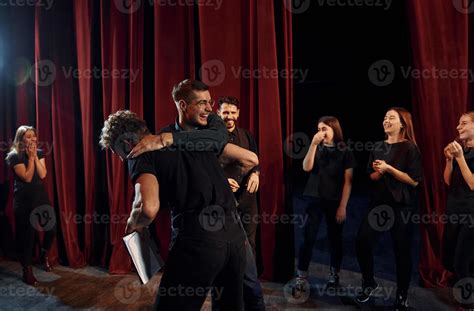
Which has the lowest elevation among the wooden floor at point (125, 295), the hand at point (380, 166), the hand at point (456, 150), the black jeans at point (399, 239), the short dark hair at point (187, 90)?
the wooden floor at point (125, 295)

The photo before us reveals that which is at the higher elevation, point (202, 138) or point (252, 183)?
point (202, 138)

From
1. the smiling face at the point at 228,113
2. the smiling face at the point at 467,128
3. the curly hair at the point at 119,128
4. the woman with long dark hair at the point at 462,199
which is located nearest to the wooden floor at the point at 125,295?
the woman with long dark hair at the point at 462,199

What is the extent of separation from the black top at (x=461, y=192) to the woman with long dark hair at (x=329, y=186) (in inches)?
25.2

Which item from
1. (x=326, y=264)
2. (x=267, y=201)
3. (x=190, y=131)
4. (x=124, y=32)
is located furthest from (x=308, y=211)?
(x=124, y=32)

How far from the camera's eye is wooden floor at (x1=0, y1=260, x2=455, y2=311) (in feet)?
9.04

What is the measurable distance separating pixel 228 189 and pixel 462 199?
160 centimetres

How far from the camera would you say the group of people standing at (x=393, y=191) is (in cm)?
Answer: 239

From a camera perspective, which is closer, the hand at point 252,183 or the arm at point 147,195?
the arm at point 147,195

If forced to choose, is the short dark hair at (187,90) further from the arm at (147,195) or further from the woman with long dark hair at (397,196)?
the woman with long dark hair at (397,196)

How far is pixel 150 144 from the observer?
1.46 metres

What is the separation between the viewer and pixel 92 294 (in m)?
3.02

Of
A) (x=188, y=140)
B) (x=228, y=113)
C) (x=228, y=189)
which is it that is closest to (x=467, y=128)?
(x=228, y=113)

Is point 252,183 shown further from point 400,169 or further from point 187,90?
point 187,90

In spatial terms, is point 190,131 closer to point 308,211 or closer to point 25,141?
point 308,211
